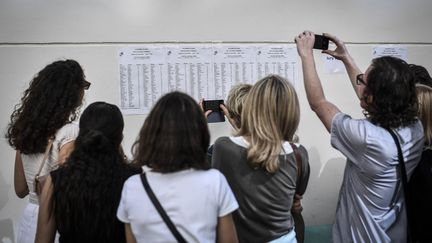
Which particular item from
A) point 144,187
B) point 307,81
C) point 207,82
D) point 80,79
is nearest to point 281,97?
point 307,81

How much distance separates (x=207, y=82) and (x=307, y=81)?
0.98 metres

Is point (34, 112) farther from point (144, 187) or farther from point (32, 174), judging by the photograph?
point (144, 187)

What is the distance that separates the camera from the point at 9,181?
7.65ft

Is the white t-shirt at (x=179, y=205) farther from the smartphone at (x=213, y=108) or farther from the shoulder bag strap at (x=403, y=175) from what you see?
the smartphone at (x=213, y=108)

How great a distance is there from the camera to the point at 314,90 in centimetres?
169

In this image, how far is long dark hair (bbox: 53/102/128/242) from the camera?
4.19 ft

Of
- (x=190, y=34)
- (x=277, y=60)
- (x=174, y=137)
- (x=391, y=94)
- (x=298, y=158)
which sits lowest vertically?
(x=298, y=158)

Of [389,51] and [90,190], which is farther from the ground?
[389,51]

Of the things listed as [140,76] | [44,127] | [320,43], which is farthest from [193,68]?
[44,127]

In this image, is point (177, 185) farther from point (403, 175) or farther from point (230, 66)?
point (230, 66)

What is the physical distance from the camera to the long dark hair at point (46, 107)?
1.60 metres

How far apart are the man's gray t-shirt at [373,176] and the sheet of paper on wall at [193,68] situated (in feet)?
3.76

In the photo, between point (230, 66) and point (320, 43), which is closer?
point (320, 43)

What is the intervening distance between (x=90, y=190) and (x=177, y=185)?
0.32 meters
